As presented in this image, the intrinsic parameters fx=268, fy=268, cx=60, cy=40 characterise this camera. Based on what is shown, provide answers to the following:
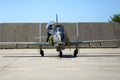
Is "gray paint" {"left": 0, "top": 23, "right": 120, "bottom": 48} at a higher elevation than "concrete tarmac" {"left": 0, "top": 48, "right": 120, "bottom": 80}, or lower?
higher

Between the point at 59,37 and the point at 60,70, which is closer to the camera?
the point at 60,70

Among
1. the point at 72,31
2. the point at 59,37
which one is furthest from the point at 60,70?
the point at 72,31

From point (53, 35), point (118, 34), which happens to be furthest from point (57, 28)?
point (118, 34)

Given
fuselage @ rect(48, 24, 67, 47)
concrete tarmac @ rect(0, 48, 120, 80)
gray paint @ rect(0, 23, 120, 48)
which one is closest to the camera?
concrete tarmac @ rect(0, 48, 120, 80)

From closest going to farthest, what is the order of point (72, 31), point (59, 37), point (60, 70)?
point (60, 70) → point (59, 37) → point (72, 31)

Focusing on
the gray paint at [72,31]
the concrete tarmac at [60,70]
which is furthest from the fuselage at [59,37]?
the gray paint at [72,31]

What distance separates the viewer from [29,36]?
38.0 metres

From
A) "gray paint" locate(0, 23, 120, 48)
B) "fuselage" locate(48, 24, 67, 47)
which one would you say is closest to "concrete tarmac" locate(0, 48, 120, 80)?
"fuselage" locate(48, 24, 67, 47)

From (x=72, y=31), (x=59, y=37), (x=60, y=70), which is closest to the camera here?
(x=60, y=70)

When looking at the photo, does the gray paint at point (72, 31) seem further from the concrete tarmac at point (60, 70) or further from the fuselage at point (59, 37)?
the concrete tarmac at point (60, 70)

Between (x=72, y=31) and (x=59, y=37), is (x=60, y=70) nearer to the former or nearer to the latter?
(x=59, y=37)

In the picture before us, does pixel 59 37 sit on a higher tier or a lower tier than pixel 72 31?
lower

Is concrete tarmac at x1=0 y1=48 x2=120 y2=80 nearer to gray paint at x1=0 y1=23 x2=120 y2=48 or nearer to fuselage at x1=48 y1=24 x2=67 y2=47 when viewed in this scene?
fuselage at x1=48 y1=24 x2=67 y2=47

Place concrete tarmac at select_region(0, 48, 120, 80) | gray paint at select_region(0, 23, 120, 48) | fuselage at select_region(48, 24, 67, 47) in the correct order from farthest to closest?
1. gray paint at select_region(0, 23, 120, 48)
2. fuselage at select_region(48, 24, 67, 47)
3. concrete tarmac at select_region(0, 48, 120, 80)
